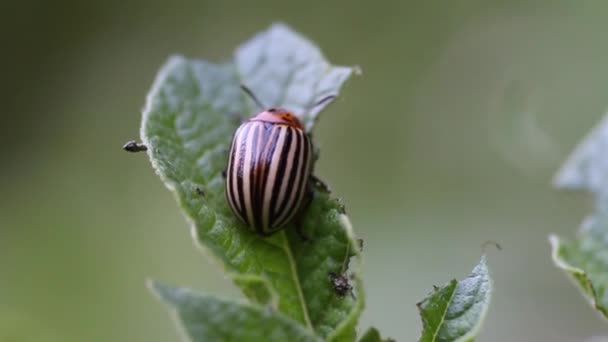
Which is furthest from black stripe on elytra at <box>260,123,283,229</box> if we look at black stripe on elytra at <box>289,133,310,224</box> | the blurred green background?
the blurred green background

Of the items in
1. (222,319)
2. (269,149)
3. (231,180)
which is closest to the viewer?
(222,319)

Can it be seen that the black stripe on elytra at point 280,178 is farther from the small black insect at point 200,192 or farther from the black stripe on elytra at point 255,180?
the small black insect at point 200,192

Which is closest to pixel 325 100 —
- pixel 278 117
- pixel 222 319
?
pixel 278 117

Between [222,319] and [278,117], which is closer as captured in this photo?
[222,319]

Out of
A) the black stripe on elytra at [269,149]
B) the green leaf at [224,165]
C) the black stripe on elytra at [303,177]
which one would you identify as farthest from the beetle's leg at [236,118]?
the black stripe on elytra at [303,177]

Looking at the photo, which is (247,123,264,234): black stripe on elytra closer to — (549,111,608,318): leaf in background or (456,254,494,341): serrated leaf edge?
(456,254,494,341): serrated leaf edge

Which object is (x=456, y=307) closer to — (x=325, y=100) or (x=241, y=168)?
(x=241, y=168)
